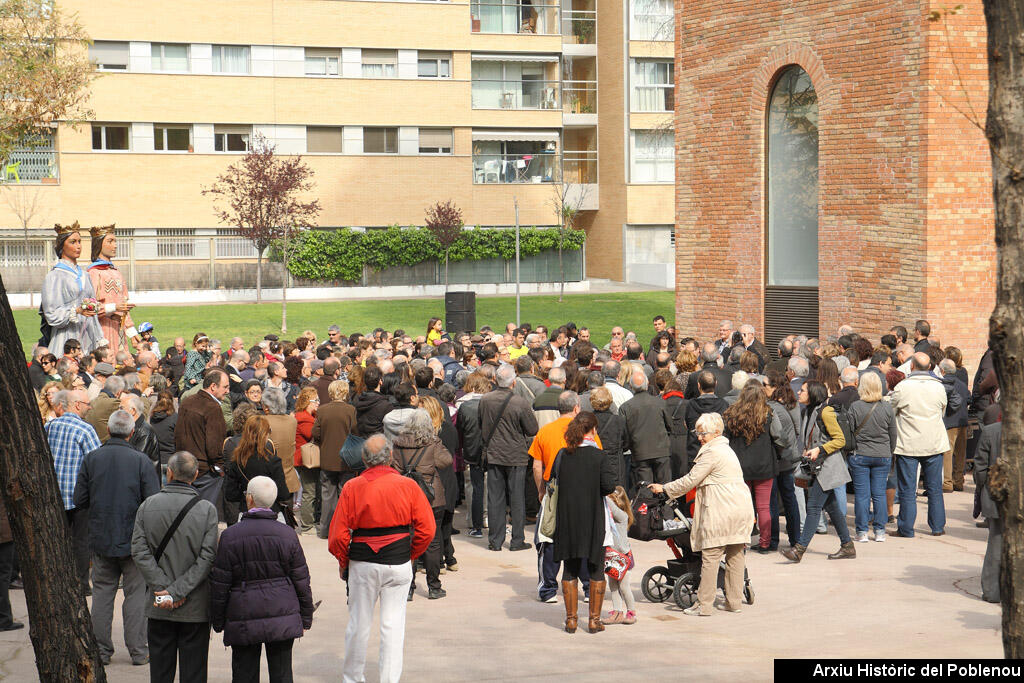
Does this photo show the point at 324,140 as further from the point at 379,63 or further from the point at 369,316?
the point at 369,316

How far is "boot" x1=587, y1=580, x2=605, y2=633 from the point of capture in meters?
9.02

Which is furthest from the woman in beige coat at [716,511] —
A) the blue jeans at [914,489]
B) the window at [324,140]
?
the window at [324,140]

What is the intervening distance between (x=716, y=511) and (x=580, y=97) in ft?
169

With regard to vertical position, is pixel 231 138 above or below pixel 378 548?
above

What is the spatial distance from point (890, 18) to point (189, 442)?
13.1 meters

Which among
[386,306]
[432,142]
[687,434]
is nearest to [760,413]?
[687,434]

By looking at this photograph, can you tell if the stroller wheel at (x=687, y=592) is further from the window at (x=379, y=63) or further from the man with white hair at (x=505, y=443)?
the window at (x=379, y=63)

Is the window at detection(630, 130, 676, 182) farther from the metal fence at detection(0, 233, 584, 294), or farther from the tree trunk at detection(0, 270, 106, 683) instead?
the tree trunk at detection(0, 270, 106, 683)

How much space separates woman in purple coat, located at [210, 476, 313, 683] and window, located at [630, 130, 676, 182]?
50.8 metres

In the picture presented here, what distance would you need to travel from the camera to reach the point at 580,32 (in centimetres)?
5819

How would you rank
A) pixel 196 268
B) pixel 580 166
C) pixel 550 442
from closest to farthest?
pixel 550 442 → pixel 196 268 → pixel 580 166

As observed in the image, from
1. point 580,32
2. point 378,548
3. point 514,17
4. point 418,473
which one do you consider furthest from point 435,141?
point 378,548

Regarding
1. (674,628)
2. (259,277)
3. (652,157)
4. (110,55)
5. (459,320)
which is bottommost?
(674,628)

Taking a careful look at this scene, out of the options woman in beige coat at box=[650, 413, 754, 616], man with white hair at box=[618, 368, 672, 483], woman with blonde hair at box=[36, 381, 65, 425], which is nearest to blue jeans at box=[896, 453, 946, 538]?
man with white hair at box=[618, 368, 672, 483]
